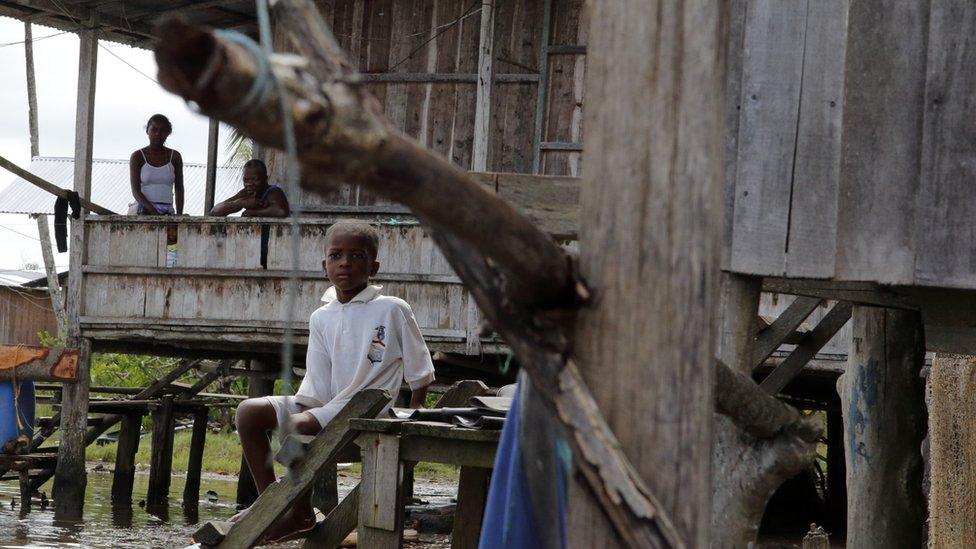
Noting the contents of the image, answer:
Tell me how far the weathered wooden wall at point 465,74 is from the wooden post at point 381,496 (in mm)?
6618

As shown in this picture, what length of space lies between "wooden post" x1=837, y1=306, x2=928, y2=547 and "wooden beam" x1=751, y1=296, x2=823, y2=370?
1.95 feet

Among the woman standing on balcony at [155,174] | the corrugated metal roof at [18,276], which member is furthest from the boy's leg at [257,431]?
the corrugated metal roof at [18,276]

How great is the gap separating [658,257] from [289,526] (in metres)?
2.57

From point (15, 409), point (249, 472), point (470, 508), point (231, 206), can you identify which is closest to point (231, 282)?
point (231, 206)

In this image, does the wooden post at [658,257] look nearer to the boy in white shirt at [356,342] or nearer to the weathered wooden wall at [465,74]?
the boy in white shirt at [356,342]

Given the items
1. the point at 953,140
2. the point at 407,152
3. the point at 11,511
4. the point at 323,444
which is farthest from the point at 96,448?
the point at 407,152

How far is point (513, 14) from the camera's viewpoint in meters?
11.1

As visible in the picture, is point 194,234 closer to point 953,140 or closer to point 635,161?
point 953,140

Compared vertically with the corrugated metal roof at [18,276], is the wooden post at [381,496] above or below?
above

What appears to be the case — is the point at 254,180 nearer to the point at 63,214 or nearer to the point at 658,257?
the point at 63,214

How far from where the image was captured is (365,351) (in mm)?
5406

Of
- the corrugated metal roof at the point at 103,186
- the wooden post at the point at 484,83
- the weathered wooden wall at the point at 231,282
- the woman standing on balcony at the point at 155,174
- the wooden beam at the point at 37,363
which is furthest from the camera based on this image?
the corrugated metal roof at the point at 103,186

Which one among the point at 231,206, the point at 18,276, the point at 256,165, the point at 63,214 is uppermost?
the point at 256,165

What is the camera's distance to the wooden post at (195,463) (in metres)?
12.7
